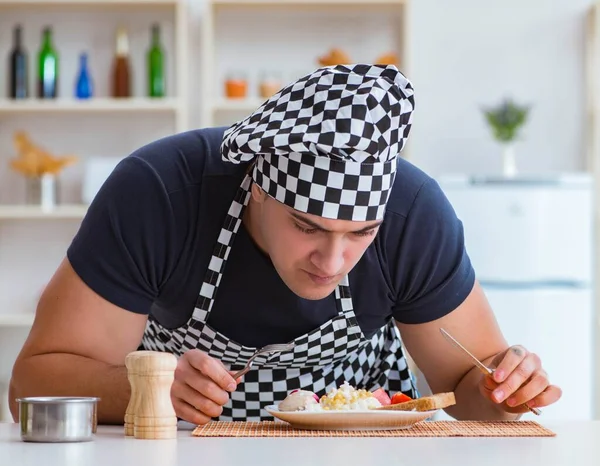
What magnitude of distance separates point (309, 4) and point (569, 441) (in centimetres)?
333

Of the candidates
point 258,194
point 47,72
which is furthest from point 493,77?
point 258,194

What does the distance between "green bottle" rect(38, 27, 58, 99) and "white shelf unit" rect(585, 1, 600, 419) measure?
2.49 meters

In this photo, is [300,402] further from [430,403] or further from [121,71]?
[121,71]

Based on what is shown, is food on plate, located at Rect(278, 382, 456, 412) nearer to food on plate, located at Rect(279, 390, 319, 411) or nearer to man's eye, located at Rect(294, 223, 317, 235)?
food on plate, located at Rect(279, 390, 319, 411)

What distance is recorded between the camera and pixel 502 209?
4004 mm

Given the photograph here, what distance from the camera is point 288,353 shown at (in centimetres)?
170

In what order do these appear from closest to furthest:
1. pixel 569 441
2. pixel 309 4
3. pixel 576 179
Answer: pixel 569 441, pixel 576 179, pixel 309 4

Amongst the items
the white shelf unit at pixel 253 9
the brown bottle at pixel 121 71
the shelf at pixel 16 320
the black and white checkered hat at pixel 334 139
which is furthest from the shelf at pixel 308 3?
the black and white checkered hat at pixel 334 139

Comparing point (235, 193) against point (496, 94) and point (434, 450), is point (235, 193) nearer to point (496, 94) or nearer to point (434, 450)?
point (434, 450)

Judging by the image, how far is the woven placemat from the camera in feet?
4.22

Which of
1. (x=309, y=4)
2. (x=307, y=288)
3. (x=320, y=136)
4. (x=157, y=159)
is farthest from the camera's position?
(x=309, y=4)

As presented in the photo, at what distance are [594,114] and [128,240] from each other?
3.39 meters

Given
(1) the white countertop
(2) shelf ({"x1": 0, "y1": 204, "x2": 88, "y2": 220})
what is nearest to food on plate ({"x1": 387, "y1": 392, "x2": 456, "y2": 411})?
(1) the white countertop

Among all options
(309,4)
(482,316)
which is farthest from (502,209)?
(482,316)
